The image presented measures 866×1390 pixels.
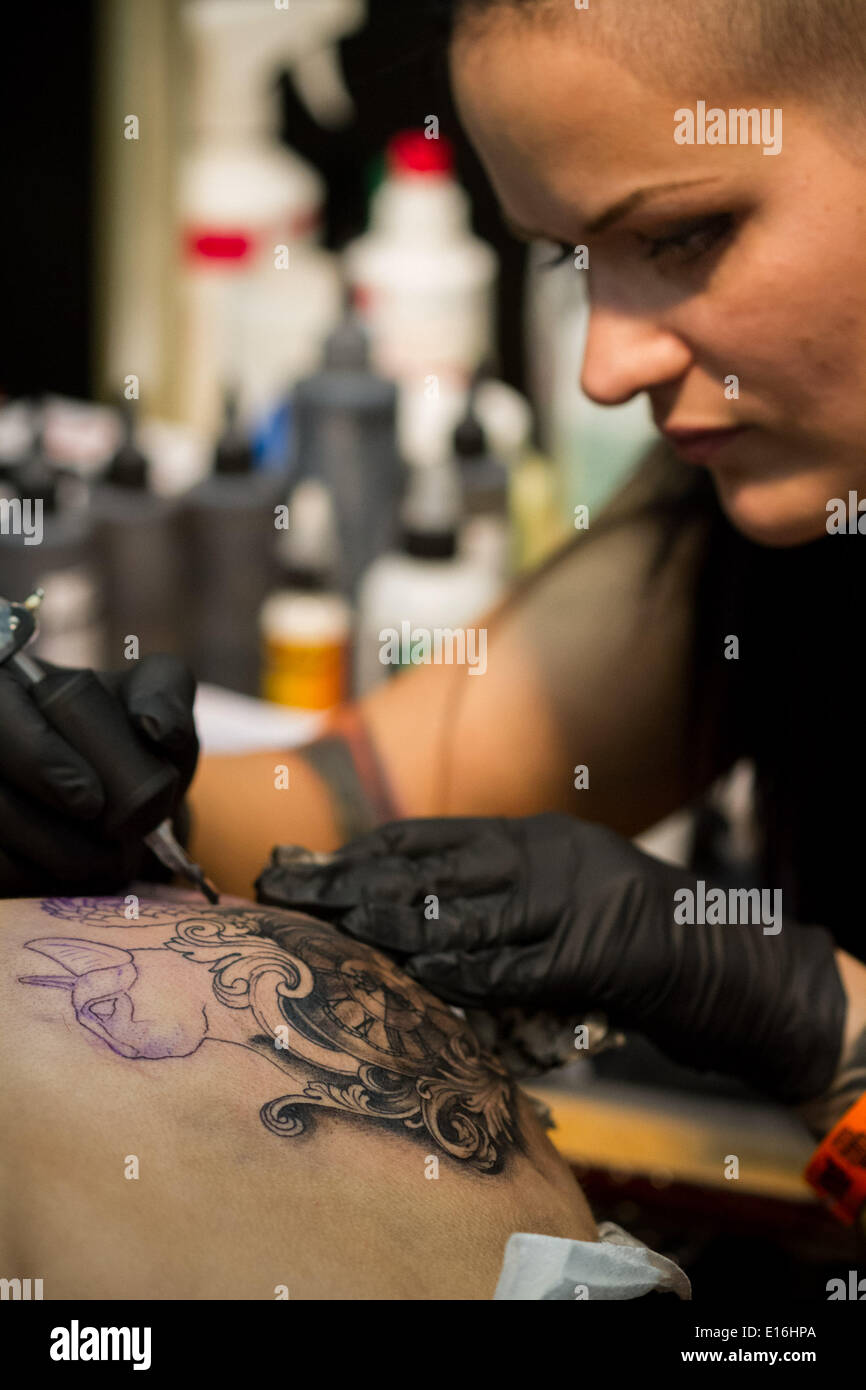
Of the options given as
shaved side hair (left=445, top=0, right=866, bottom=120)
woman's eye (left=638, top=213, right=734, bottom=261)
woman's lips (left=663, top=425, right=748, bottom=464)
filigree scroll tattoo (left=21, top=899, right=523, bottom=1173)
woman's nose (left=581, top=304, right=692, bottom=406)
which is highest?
shaved side hair (left=445, top=0, right=866, bottom=120)

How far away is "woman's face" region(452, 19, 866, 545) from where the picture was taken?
38.1 inches

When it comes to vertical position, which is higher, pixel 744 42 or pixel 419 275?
pixel 419 275

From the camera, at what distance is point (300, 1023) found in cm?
90

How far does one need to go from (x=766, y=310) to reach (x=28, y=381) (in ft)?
7.63

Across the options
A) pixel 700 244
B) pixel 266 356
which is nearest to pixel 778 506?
pixel 700 244

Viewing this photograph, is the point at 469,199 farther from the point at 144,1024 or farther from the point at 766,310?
the point at 144,1024

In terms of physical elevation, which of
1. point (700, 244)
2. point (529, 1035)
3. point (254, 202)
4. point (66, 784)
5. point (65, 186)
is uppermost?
point (65, 186)

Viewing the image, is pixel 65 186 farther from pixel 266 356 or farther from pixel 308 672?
pixel 308 672

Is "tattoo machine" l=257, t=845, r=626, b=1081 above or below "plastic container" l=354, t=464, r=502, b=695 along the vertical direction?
below

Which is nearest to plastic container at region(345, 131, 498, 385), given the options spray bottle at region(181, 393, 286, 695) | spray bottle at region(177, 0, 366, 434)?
spray bottle at region(177, 0, 366, 434)

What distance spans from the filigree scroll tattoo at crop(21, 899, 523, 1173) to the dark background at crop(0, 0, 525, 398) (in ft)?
6.64

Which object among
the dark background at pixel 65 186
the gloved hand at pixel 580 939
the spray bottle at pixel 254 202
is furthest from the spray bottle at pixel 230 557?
the gloved hand at pixel 580 939

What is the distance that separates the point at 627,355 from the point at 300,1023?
1.88 feet

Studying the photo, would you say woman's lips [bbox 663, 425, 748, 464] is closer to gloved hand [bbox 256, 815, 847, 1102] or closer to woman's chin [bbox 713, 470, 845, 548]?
woman's chin [bbox 713, 470, 845, 548]
